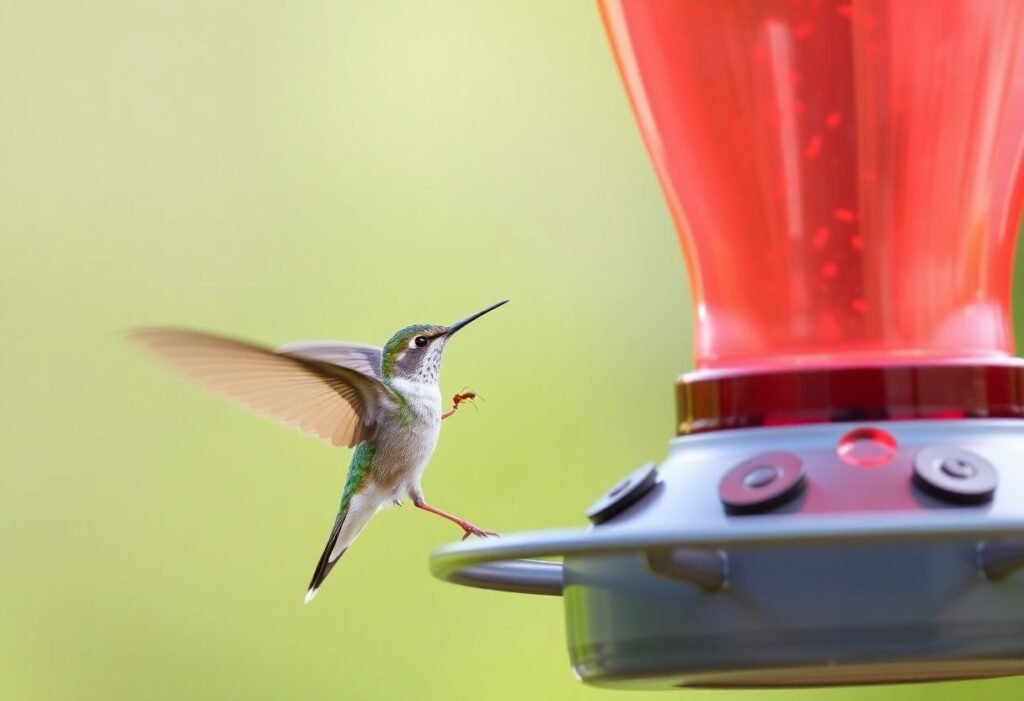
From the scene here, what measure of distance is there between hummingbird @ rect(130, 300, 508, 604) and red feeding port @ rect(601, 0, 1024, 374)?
80 centimetres

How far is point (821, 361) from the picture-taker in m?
2.03

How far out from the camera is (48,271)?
5.04 m

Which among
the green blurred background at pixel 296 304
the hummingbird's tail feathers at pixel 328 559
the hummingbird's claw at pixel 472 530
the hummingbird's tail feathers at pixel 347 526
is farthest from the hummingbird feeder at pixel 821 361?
the green blurred background at pixel 296 304

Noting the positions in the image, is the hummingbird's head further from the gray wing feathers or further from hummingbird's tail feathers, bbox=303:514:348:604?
A: hummingbird's tail feathers, bbox=303:514:348:604

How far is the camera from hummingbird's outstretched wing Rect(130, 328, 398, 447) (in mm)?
2648

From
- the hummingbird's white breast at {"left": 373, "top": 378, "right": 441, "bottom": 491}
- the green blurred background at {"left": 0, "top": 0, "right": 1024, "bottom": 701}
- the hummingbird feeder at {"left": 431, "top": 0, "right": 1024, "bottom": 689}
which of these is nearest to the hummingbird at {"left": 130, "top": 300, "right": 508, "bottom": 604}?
the hummingbird's white breast at {"left": 373, "top": 378, "right": 441, "bottom": 491}

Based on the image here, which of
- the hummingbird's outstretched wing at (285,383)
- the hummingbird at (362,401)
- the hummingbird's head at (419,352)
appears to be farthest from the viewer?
the hummingbird's head at (419,352)

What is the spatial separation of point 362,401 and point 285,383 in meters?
0.28

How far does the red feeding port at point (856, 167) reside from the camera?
2.04m

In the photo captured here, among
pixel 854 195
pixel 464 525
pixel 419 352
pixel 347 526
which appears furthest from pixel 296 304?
pixel 854 195

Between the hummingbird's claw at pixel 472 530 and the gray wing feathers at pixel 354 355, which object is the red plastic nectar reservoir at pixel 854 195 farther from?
the gray wing feathers at pixel 354 355

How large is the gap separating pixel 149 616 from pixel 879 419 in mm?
3173

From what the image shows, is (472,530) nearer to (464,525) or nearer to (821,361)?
(464,525)

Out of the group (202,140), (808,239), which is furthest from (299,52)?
(808,239)
